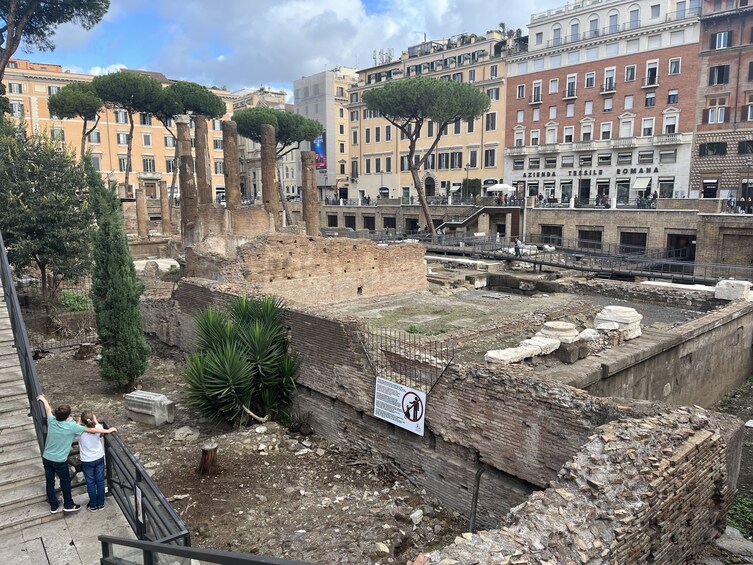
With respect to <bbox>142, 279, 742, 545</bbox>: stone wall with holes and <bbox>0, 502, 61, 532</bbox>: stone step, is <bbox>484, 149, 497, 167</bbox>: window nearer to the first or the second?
<bbox>142, 279, 742, 545</bbox>: stone wall with holes

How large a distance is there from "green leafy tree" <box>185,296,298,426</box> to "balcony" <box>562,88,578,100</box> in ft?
130

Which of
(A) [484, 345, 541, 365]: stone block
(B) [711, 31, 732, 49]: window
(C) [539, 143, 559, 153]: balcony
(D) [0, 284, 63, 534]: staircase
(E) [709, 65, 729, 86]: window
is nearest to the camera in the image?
(D) [0, 284, 63, 534]: staircase

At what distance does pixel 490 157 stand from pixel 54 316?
40.1 metres

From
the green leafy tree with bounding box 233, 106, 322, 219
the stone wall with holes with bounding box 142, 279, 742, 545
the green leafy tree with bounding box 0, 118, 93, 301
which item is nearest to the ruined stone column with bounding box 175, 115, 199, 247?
the green leafy tree with bounding box 0, 118, 93, 301

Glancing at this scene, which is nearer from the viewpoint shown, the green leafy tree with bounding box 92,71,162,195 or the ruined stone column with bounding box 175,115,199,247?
the ruined stone column with bounding box 175,115,199,247

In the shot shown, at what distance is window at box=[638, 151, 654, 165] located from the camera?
4084 cm

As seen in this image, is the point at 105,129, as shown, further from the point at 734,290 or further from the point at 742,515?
the point at 742,515

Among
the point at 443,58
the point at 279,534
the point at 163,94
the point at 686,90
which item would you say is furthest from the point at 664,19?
the point at 279,534

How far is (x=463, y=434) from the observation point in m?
8.13

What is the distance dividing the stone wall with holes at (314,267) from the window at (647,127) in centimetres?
2753

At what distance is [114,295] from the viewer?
11609 millimetres

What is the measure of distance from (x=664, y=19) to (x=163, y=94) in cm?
3703

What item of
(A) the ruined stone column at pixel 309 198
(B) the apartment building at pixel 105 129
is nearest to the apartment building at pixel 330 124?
(B) the apartment building at pixel 105 129

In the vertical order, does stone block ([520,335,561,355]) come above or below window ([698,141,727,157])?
below
